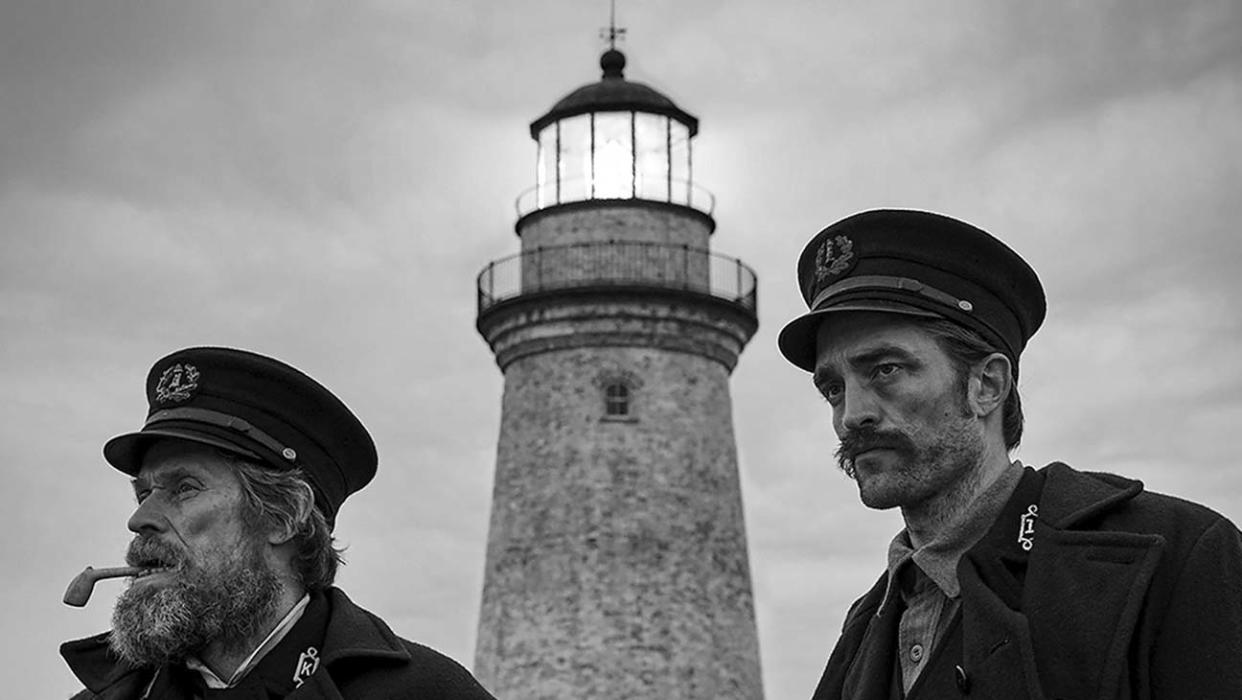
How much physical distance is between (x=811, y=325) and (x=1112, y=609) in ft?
3.62

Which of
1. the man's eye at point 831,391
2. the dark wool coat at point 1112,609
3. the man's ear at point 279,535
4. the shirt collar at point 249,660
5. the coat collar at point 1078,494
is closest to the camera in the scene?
the dark wool coat at point 1112,609

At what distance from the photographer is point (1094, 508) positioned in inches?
211

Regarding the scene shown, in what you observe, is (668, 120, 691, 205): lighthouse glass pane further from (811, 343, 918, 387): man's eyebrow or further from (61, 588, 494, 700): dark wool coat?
(811, 343, 918, 387): man's eyebrow

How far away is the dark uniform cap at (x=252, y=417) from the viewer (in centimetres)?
659

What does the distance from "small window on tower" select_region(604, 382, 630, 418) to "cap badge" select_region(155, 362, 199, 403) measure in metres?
25.5

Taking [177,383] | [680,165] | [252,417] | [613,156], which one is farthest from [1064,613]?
[680,165]

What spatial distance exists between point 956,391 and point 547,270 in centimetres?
2756

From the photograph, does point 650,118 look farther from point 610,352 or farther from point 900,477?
point 900,477

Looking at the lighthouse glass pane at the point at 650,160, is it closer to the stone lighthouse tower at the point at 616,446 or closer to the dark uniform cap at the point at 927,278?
the stone lighthouse tower at the point at 616,446

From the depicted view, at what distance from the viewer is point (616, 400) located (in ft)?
106

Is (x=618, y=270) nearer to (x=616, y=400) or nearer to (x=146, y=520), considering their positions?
(x=616, y=400)

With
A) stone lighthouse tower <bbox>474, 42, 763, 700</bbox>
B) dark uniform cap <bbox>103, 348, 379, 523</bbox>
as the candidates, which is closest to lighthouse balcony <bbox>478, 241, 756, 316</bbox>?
stone lighthouse tower <bbox>474, 42, 763, 700</bbox>

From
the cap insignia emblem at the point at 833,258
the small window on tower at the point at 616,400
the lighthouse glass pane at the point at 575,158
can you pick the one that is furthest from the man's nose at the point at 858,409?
the lighthouse glass pane at the point at 575,158

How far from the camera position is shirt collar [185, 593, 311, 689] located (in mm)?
6387
